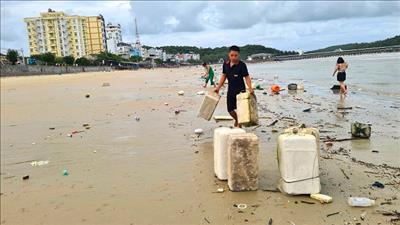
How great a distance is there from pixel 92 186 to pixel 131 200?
0.86m

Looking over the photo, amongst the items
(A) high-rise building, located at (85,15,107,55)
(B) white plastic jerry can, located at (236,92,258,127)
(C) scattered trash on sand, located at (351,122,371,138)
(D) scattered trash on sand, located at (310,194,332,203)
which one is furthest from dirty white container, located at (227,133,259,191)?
(A) high-rise building, located at (85,15,107,55)

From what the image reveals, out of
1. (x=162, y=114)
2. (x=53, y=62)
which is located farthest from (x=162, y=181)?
(x=53, y=62)

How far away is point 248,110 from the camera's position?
6762 mm

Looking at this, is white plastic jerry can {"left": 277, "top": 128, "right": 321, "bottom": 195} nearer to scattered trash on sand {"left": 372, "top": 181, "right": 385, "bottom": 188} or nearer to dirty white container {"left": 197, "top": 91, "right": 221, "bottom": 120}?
scattered trash on sand {"left": 372, "top": 181, "right": 385, "bottom": 188}

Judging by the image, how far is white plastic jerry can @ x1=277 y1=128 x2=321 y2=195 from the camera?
4.73 m

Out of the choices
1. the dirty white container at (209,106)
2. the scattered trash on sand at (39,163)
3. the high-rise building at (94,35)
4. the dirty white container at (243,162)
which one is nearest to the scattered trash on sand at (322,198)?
the dirty white container at (243,162)

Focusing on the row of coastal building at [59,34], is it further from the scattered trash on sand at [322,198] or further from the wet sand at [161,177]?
the scattered trash on sand at [322,198]

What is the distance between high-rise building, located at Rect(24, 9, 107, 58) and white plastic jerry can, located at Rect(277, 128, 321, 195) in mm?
149860

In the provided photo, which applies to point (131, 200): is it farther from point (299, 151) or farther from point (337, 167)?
point (337, 167)

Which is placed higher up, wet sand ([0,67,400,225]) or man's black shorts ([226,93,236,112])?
man's black shorts ([226,93,236,112])

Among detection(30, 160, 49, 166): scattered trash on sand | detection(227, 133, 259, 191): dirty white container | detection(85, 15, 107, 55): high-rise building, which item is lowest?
detection(30, 160, 49, 166): scattered trash on sand

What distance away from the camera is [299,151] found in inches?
187

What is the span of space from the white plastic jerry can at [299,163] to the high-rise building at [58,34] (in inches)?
5900

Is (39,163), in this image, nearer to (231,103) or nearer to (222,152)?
(222,152)
